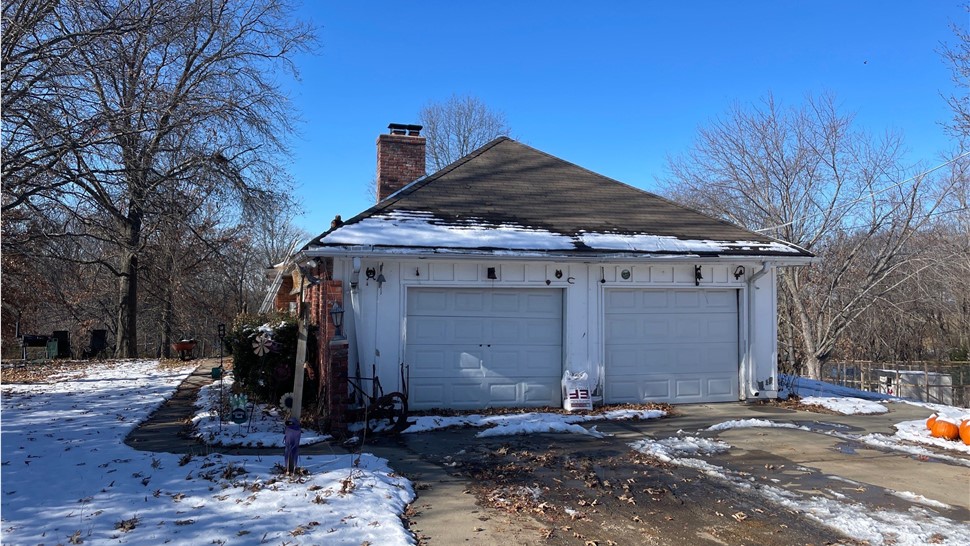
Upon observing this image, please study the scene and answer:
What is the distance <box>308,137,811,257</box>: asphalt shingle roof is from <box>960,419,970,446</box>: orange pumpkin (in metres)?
3.69

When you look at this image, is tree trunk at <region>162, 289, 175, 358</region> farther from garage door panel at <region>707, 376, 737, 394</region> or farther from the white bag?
garage door panel at <region>707, 376, 737, 394</region>

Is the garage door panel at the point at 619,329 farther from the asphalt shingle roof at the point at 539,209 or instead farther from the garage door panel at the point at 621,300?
the asphalt shingle roof at the point at 539,209

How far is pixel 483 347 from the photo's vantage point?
33.1 ft

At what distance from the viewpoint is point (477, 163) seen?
1299cm

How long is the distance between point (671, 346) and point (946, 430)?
3983 mm

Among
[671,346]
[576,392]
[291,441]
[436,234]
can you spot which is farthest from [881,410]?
[291,441]

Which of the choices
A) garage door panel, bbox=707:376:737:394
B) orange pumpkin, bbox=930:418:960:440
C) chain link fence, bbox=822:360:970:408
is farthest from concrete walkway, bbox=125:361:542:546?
chain link fence, bbox=822:360:970:408

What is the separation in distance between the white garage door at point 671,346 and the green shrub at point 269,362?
16.7 ft

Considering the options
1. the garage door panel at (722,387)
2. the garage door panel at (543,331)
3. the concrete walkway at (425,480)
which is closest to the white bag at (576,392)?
the garage door panel at (543,331)

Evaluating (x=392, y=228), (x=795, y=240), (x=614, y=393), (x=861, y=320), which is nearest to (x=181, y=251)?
(x=392, y=228)

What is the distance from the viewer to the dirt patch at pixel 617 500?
4859mm

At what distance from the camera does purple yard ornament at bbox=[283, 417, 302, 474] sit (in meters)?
5.87

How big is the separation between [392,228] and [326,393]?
270 centimetres

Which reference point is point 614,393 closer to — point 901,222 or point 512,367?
point 512,367
